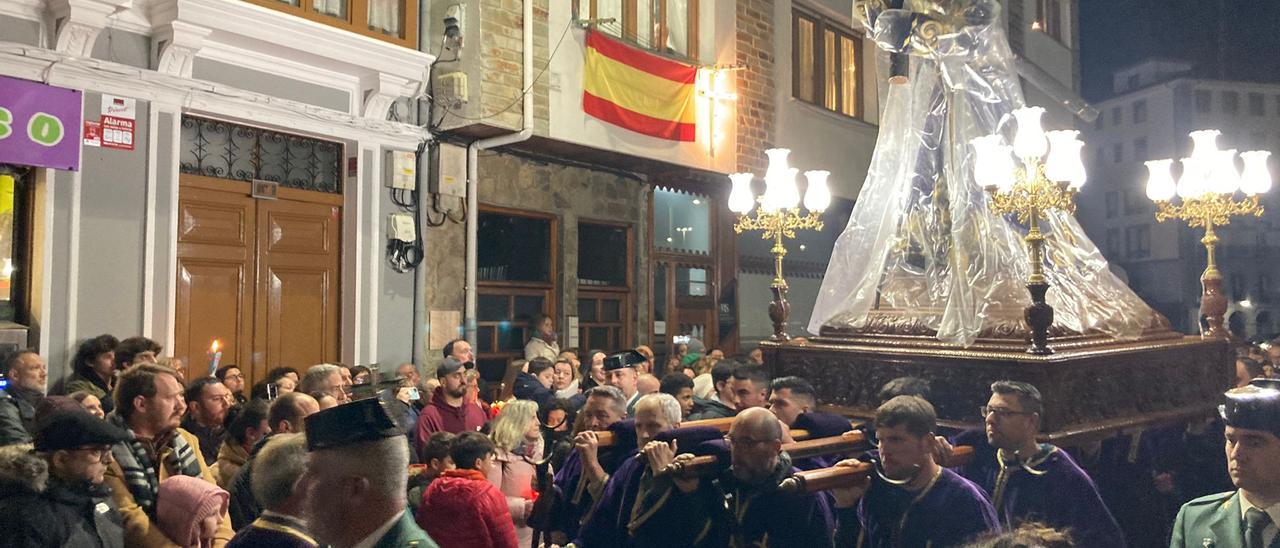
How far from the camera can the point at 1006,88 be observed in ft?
20.1

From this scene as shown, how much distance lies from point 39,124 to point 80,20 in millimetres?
808

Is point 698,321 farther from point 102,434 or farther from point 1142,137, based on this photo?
point 1142,137

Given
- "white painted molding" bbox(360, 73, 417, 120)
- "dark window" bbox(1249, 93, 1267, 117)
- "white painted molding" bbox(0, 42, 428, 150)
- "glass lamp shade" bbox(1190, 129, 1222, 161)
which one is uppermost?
"dark window" bbox(1249, 93, 1267, 117)

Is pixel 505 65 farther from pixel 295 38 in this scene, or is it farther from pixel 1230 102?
pixel 1230 102

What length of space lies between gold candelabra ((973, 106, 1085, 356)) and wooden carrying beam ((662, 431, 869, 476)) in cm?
115

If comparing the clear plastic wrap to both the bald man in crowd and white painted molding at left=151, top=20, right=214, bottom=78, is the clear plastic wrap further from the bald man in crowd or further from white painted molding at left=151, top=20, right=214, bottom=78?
white painted molding at left=151, top=20, right=214, bottom=78

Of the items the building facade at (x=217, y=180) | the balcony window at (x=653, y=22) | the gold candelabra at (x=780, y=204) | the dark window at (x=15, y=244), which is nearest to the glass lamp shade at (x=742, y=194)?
the gold candelabra at (x=780, y=204)

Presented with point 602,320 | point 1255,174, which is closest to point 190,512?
point 1255,174

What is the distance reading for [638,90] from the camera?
1064 cm

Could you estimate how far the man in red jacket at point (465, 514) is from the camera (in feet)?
13.4

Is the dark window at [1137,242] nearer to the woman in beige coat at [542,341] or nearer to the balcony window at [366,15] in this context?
the woman in beige coat at [542,341]

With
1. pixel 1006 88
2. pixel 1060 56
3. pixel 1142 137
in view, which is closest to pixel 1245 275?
pixel 1142 137

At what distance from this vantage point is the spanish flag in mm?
10133

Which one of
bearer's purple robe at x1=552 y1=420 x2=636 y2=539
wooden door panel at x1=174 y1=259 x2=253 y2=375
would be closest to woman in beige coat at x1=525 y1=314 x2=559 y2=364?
wooden door panel at x1=174 y1=259 x2=253 y2=375
